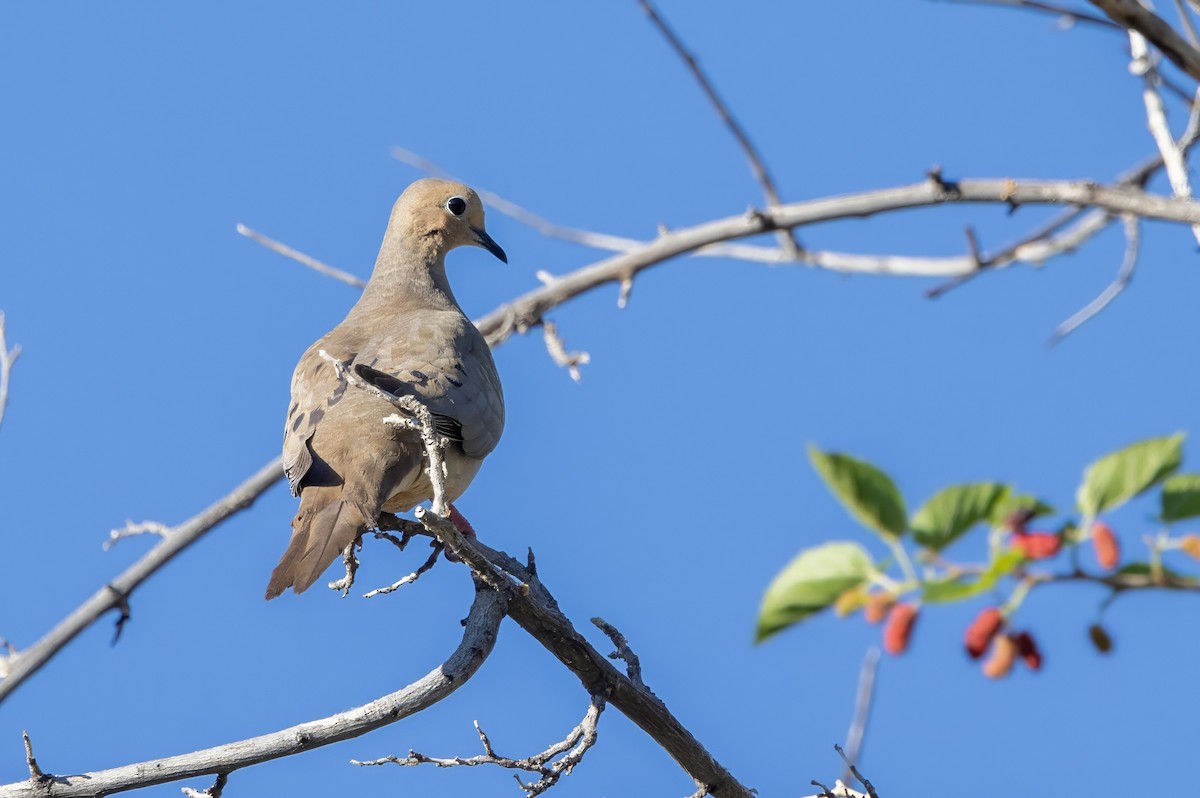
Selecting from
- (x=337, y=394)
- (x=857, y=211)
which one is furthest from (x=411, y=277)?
(x=857, y=211)

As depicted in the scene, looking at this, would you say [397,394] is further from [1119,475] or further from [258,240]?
[1119,475]

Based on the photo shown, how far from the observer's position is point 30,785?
11.3 feet

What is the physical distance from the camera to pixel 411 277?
21.3ft

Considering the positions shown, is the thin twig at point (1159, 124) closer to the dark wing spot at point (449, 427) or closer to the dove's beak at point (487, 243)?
the dark wing spot at point (449, 427)

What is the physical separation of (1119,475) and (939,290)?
6.18ft

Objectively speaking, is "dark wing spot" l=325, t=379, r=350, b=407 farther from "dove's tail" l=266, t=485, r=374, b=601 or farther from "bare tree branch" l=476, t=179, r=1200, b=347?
"bare tree branch" l=476, t=179, r=1200, b=347

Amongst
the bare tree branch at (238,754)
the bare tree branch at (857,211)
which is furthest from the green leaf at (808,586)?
the bare tree branch at (238,754)

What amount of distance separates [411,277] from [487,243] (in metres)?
0.55

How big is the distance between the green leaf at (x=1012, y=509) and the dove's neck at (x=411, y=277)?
15.6ft

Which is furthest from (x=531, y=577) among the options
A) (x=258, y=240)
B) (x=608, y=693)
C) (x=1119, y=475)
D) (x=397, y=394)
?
(x=1119, y=475)

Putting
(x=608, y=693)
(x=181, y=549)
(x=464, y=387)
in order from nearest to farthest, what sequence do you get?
(x=608, y=693), (x=181, y=549), (x=464, y=387)

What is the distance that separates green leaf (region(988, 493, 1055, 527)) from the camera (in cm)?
165

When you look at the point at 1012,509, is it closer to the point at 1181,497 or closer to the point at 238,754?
the point at 1181,497

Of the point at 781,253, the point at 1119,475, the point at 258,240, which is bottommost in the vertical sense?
the point at 1119,475
